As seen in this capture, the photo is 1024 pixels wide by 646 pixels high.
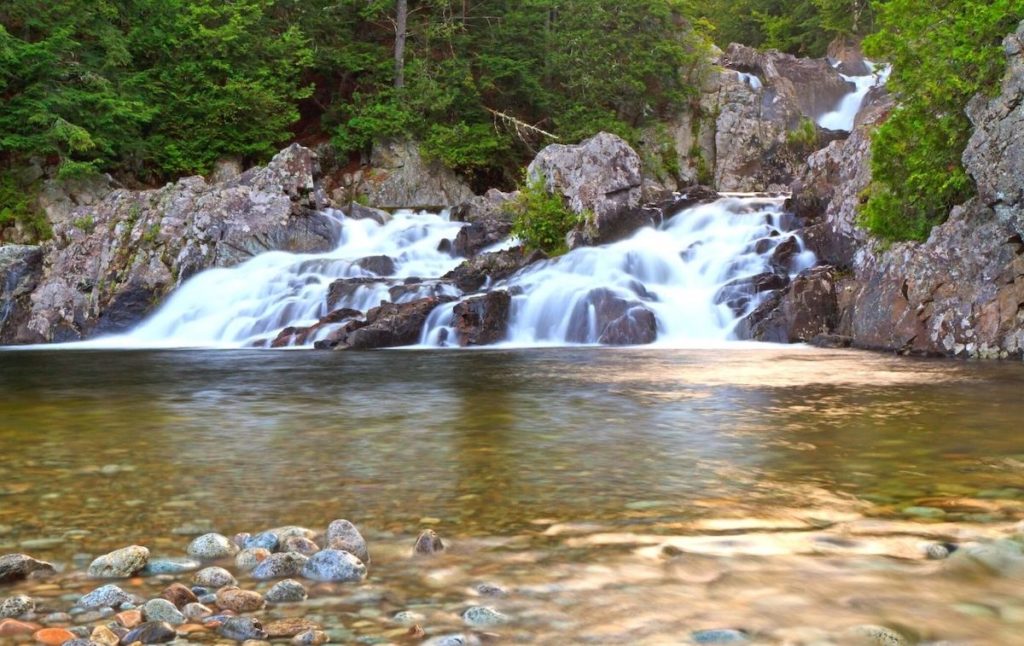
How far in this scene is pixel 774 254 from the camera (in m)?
20.8

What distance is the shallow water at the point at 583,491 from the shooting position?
314cm

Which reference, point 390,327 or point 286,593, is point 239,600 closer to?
point 286,593

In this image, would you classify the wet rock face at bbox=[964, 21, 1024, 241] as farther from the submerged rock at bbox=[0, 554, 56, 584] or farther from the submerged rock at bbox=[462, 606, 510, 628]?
the submerged rock at bbox=[0, 554, 56, 584]

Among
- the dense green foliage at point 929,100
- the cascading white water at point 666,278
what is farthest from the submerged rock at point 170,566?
the dense green foliage at point 929,100

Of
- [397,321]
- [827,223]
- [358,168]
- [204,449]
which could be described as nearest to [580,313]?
[397,321]

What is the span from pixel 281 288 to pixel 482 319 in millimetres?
6546

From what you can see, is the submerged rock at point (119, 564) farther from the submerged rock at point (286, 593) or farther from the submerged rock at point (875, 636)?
the submerged rock at point (875, 636)

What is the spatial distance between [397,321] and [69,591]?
1550cm

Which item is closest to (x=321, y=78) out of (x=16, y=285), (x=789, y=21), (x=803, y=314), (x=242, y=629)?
(x=16, y=285)

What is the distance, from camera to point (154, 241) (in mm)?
25281

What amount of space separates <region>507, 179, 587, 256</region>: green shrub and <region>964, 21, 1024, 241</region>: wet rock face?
11.1m

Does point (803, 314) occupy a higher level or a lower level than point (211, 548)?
higher

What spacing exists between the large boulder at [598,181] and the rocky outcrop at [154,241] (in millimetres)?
7085

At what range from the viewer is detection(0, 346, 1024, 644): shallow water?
10.3 ft
